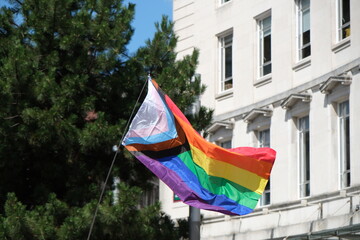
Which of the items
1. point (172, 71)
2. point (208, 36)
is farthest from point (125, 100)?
point (208, 36)

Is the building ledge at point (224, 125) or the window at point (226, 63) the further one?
the window at point (226, 63)

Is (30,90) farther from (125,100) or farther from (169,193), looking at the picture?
(169,193)

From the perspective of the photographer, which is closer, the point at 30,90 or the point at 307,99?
the point at 30,90

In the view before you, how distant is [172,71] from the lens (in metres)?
22.9

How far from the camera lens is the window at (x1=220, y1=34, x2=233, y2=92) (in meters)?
34.2

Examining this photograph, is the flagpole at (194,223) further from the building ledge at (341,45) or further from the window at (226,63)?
the window at (226,63)

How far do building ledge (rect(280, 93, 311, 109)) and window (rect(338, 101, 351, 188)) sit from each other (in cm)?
145

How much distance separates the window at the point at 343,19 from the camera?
28.2 m

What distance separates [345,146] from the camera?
28000 millimetres

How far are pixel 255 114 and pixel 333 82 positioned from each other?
439cm

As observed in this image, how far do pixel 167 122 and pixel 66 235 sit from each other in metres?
2.98

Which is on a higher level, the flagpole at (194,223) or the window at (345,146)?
the window at (345,146)

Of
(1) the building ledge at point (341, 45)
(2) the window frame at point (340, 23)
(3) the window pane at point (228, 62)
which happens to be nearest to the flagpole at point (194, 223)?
(1) the building ledge at point (341, 45)

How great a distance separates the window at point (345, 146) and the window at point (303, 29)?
262 cm
